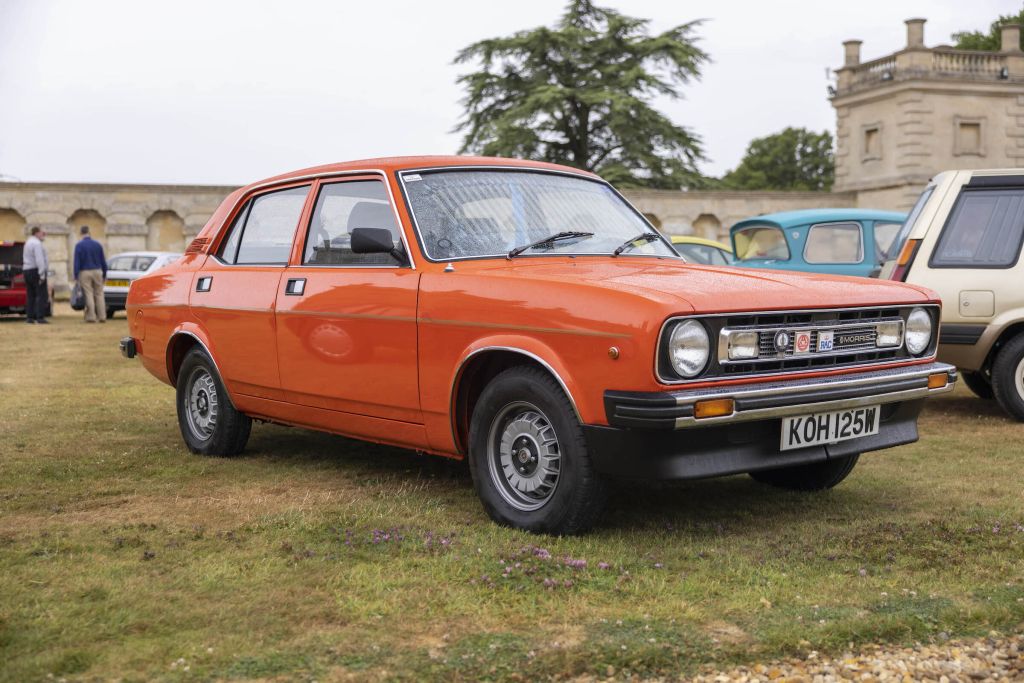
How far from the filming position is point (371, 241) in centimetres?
561

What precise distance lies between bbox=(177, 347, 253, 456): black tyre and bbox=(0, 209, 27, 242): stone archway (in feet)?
124

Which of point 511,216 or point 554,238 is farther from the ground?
point 511,216

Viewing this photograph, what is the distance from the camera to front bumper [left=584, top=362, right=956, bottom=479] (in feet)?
14.8

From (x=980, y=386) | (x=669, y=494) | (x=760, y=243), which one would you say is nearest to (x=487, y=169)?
(x=669, y=494)

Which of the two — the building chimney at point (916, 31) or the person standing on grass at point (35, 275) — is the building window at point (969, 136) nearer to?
the building chimney at point (916, 31)

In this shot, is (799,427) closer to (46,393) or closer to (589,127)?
(46,393)

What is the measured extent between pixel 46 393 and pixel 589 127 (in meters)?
39.2

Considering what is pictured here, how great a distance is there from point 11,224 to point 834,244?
36.1m

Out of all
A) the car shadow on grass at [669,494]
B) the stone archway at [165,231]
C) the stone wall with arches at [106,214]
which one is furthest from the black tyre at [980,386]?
the stone archway at [165,231]

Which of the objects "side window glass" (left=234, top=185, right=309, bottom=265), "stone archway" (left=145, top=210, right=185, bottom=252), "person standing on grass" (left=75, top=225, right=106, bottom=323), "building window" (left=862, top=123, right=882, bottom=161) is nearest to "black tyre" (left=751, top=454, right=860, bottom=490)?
"side window glass" (left=234, top=185, right=309, bottom=265)

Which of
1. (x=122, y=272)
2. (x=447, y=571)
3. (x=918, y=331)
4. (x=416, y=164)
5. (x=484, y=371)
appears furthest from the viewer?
(x=122, y=272)

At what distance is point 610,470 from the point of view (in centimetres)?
471

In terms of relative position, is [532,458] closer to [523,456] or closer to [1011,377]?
[523,456]

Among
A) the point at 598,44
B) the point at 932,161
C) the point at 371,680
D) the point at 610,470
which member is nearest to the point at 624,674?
the point at 371,680
